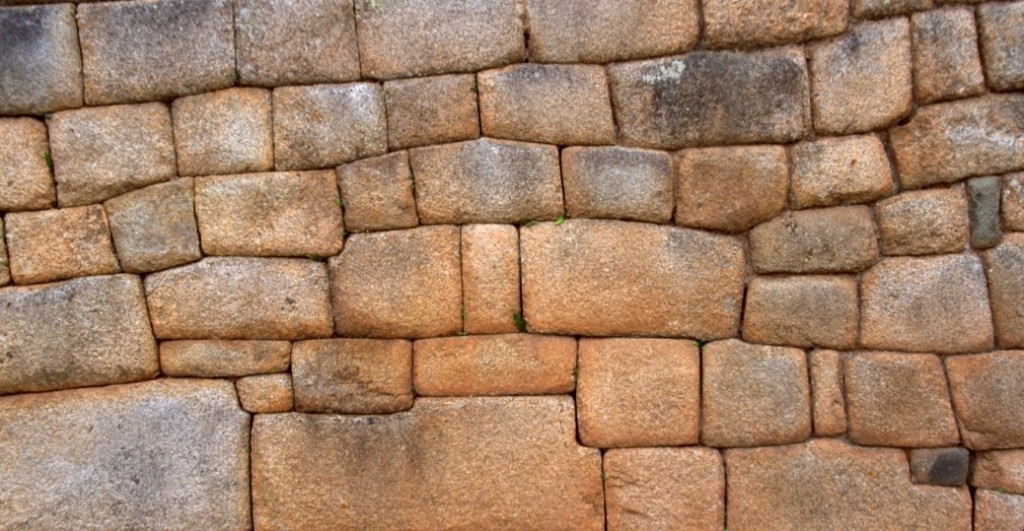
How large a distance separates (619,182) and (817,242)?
3.23ft

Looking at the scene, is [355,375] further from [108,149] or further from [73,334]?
[108,149]

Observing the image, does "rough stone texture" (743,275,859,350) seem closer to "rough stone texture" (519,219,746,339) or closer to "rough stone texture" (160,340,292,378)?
"rough stone texture" (519,219,746,339)

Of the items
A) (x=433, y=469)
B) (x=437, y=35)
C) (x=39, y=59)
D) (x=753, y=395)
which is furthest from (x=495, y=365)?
(x=39, y=59)

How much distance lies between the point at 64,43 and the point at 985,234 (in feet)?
14.6

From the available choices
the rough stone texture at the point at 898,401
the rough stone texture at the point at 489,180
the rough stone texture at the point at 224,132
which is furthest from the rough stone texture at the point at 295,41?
the rough stone texture at the point at 898,401

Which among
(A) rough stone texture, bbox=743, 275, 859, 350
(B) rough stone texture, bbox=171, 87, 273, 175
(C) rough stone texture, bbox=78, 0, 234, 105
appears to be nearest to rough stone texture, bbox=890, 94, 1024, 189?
(A) rough stone texture, bbox=743, 275, 859, 350

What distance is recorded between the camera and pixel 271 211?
12.0ft

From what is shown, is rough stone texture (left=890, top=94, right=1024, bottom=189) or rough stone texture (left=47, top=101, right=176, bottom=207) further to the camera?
rough stone texture (left=47, top=101, right=176, bottom=207)

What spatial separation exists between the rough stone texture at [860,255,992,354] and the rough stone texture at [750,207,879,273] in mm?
132

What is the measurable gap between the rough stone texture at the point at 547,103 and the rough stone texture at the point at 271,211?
870 millimetres

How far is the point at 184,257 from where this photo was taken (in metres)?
3.67

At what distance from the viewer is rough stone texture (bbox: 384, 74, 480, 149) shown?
11.8 feet

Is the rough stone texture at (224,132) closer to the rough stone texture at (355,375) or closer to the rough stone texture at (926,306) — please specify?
the rough stone texture at (355,375)

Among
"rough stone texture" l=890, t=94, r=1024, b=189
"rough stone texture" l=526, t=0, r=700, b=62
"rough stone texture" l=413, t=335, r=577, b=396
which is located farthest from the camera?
"rough stone texture" l=413, t=335, r=577, b=396
